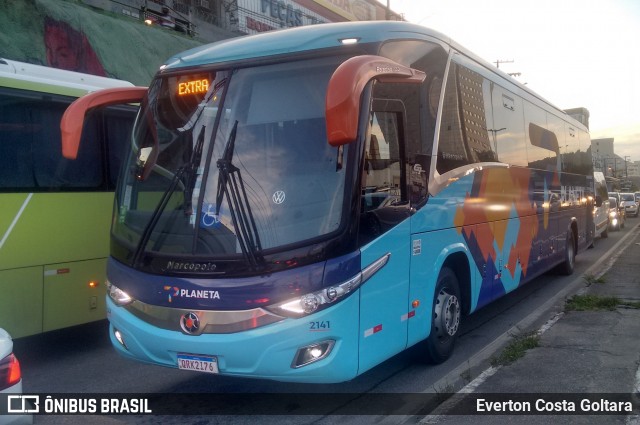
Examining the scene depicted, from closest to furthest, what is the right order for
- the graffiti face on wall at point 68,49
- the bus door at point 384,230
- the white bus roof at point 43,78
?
the bus door at point 384,230
the white bus roof at point 43,78
the graffiti face on wall at point 68,49

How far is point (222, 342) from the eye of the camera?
196 inches

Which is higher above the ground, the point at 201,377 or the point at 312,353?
the point at 312,353

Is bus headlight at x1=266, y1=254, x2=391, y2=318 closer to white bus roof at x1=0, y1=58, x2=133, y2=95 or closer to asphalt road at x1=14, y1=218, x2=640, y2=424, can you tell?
asphalt road at x1=14, y1=218, x2=640, y2=424

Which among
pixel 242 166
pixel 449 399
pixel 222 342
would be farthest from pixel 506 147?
pixel 222 342

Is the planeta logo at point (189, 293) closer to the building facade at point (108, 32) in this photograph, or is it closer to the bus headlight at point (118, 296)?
the bus headlight at point (118, 296)

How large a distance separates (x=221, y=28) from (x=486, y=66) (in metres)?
22.9

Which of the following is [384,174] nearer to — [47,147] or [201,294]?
[201,294]

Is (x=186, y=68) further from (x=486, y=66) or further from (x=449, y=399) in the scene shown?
(x=486, y=66)

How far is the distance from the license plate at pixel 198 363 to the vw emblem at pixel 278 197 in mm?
1320

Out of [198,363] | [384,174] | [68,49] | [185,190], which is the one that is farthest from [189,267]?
[68,49]

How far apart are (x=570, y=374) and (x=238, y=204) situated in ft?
→ 12.2

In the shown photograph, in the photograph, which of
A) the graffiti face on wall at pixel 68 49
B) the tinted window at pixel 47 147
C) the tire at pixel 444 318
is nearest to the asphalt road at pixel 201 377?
the tire at pixel 444 318

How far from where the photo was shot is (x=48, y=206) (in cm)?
744

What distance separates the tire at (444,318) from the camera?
22.2ft
